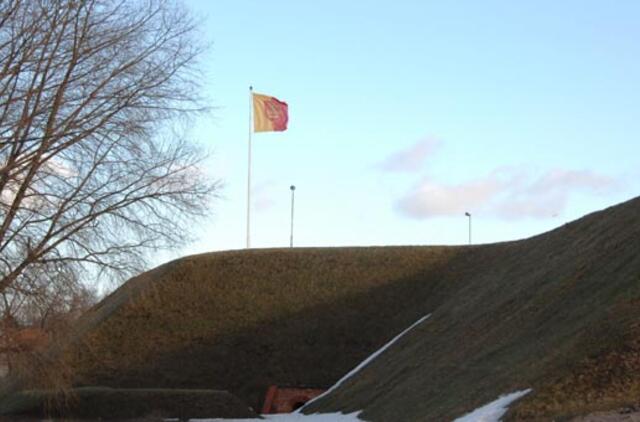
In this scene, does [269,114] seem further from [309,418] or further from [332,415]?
[332,415]

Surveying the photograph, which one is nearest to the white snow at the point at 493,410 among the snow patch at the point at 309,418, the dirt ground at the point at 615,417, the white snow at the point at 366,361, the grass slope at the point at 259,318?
the dirt ground at the point at 615,417

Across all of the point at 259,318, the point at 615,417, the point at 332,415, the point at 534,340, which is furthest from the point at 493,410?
the point at 259,318

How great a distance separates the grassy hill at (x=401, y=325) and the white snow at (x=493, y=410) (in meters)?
0.34

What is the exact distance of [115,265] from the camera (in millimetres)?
17547

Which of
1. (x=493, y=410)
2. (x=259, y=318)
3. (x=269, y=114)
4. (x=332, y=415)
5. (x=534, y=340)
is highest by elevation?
(x=269, y=114)

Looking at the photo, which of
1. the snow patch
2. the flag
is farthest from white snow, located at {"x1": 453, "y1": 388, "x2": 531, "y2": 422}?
the flag

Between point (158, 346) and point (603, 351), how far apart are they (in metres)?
27.7

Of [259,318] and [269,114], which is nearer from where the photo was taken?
[259,318]

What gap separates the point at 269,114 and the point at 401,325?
13.3 m

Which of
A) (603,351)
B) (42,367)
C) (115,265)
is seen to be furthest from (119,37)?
(603,351)

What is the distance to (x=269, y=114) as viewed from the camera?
47.6 metres

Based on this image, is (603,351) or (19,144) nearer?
(19,144)

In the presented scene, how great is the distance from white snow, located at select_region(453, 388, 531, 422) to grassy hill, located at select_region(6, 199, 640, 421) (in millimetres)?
343

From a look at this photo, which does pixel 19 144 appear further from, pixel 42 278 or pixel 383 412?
pixel 383 412
